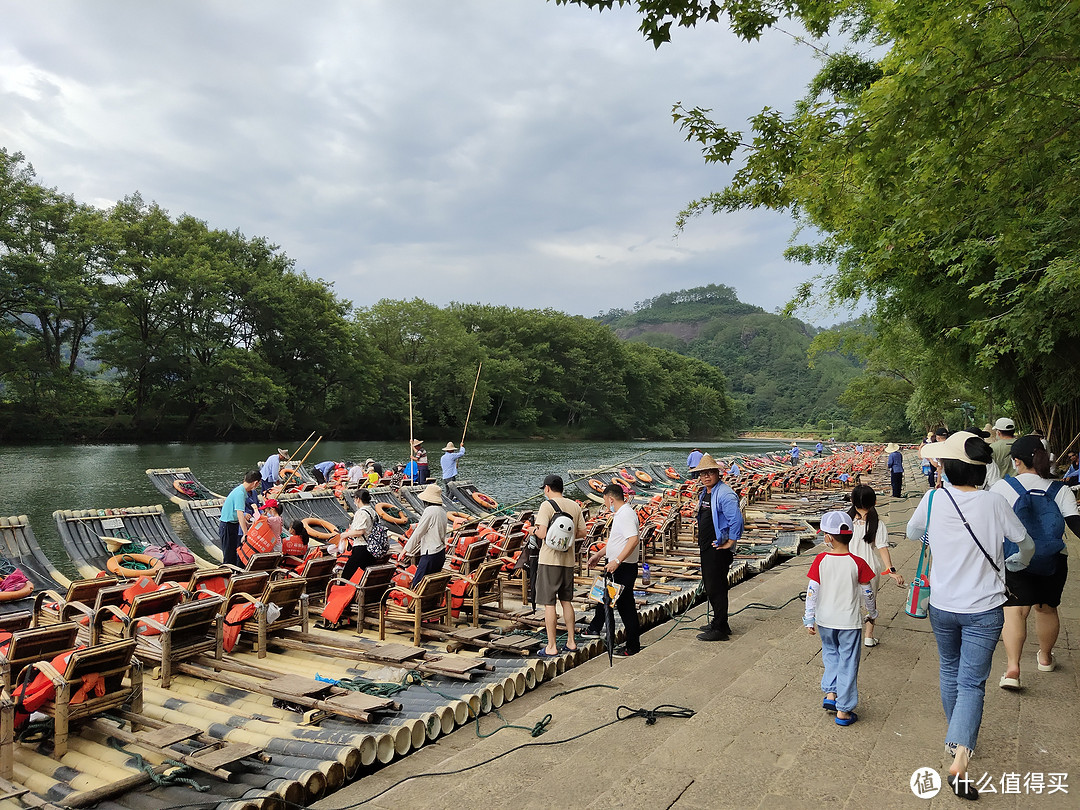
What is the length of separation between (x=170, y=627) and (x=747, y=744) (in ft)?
14.8

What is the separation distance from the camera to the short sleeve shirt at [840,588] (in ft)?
12.9

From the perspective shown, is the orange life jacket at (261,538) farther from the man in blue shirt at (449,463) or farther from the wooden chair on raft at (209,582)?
the man in blue shirt at (449,463)

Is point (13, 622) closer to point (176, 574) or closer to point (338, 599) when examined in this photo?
point (176, 574)

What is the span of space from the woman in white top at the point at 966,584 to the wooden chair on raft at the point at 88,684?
15.9 ft

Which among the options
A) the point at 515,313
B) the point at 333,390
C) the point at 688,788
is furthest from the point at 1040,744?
the point at 515,313

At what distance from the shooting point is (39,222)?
1465 inches

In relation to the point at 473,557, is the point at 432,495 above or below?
above

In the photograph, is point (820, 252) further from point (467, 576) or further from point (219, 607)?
point (219, 607)

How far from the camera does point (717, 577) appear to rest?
6.02 metres

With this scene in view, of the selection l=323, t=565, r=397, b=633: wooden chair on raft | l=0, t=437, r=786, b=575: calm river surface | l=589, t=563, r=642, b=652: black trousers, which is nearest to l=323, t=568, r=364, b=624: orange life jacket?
l=323, t=565, r=397, b=633: wooden chair on raft

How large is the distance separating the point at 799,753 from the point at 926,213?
4.41m

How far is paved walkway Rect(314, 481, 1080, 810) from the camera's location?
3.24 meters

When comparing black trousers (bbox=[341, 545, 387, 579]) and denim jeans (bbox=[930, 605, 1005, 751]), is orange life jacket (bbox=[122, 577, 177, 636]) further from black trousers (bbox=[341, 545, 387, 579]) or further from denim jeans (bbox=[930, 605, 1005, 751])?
denim jeans (bbox=[930, 605, 1005, 751])

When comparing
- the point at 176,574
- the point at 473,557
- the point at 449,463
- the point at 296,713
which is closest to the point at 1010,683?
the point at 296,713
